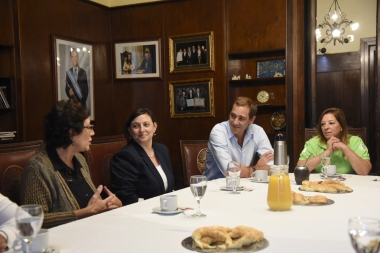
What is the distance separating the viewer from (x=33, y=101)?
4.21m

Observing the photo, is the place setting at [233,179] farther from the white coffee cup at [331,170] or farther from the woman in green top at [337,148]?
the woman in green top at [337,148]

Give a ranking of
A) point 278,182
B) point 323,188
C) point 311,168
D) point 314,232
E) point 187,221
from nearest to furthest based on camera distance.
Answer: point 314,232, point 187,221, point 278,182, point 323,188, point 311,168

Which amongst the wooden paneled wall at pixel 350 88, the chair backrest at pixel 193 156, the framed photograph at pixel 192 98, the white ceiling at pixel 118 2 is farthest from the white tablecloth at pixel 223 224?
the wooden paneled wall at pixel 350 88

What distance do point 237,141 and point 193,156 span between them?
0.36 m

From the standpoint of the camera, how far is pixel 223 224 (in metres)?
1.45

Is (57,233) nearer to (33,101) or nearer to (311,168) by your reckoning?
(311,168)

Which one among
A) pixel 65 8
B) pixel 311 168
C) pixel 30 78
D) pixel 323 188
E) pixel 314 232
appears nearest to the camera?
pixel 314 232

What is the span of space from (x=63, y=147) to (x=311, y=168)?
1.68m

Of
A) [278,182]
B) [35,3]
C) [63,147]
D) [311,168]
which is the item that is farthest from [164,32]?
[278,182]

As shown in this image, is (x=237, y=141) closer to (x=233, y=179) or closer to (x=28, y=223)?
(x=233, y=179)

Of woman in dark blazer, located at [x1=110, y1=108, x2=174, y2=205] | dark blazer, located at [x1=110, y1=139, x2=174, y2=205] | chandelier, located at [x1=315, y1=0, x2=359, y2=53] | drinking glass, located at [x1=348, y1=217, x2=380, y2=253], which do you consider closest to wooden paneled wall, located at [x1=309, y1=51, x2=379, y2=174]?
chandelier, located at [x1=315, y1=0, x2=359, y2=53]

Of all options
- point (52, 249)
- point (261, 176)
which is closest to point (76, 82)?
point (261, 176)

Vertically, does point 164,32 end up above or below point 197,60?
above

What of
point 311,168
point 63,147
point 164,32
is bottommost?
point 311,168
